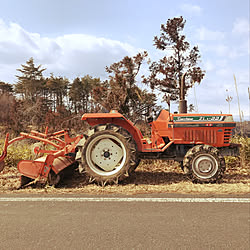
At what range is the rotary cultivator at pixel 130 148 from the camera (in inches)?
171

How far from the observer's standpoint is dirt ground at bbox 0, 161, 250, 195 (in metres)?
3.95

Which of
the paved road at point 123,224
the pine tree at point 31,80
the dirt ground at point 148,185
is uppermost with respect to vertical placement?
the pine tree at point 31,80

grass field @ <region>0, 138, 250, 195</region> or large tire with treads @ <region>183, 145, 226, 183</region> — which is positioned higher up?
large tire with treads @ <region>183, 145, 226, 183</region>

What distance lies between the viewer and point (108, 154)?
4539 millimetres

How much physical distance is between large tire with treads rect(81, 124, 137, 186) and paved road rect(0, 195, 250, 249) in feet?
3.11

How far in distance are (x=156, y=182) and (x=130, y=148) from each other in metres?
0.87

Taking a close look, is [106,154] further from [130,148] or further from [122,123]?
[122,123]

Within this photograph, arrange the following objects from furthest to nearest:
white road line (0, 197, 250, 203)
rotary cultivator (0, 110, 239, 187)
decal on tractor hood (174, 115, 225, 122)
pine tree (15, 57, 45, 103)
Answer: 1. pine tree (15, 57, 45, 103)
2. decal on tractor hood (174, 115, 225, 122)
3. rotary cultivator (0, 110, 239, 187)
4. white road line (0, 197, 250, 203)

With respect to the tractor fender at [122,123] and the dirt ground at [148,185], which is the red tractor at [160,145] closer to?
the tractor fender at [122,123]

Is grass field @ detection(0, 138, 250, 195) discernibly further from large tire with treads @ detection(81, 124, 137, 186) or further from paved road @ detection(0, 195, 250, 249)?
paved road @ detection(0, 195, 250, 249)

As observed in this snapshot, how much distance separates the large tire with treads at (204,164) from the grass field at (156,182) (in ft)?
0.56

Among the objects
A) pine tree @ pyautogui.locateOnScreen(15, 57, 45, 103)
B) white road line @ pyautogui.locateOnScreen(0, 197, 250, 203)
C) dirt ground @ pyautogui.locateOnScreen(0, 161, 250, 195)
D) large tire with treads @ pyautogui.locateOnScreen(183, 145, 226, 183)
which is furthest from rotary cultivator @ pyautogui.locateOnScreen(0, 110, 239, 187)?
pine tree @ pyautogui.locateOnScreen(15, 57, 45, 103)

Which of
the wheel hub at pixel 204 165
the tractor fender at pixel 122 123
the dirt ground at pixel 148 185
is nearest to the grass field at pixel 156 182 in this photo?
the dirt ground at pixel 148 185

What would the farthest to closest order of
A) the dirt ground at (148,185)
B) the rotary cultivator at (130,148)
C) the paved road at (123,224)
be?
the rotary cultivator at (130,148) → the dirt ground at (148,185) → the paved road at (123,224)
